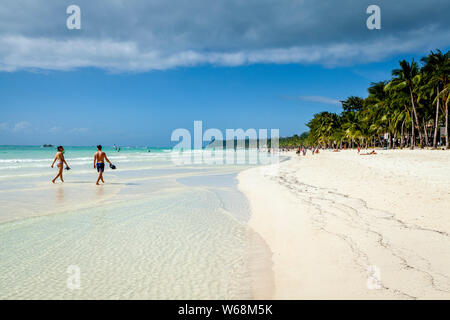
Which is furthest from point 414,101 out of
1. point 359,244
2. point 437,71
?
point 359,244

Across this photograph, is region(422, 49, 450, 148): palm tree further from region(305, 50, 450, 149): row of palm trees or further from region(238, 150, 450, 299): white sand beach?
region(238, 150, 450, 299): white sand beach

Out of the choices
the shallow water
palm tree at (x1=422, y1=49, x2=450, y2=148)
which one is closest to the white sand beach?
the shallow water

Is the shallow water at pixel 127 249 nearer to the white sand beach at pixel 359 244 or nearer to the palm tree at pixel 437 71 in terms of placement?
the white sand beach at pixel 359 244

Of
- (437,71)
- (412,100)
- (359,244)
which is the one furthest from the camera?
(412,100)

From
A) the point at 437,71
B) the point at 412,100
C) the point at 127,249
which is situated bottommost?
the point at 127,249

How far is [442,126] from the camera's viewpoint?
5488cm

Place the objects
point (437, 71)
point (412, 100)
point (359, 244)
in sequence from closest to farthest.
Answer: point (359, 244), point (437, 71), point (412, 100)

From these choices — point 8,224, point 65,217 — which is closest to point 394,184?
point 65,217

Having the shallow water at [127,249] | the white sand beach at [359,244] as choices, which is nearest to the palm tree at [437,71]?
the white sand beach at [359,244]

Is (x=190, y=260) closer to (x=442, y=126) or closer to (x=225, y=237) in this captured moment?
(x=225, y=237)

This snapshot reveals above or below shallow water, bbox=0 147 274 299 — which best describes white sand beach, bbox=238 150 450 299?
above

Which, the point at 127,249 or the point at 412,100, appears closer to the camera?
the point at 127,249

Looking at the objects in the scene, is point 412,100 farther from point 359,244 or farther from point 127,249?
point 127,249

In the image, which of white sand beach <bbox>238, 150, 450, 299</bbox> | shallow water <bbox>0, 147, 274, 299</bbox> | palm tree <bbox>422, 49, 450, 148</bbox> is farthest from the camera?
palm tree <bbox>422, 49, 450, 148</bbox>
